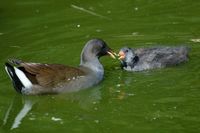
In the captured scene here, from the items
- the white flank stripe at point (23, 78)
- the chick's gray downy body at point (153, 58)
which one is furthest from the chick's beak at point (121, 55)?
the white flank stripe at point (23, 78)

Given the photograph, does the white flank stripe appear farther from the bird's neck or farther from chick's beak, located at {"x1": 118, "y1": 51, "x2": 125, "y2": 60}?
chick's beak, located at {"x1": 118, "y1": 51, "x2": 125, "y2": 60}

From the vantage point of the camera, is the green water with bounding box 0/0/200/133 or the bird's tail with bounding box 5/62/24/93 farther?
the bird's tail with bounding box 5/62/24/93

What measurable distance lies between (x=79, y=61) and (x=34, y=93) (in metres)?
1.82

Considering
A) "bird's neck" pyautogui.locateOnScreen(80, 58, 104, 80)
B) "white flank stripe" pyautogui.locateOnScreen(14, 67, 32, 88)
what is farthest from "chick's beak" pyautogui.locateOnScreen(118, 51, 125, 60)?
"white flank stripe" pyautogui.locateOnScreen(14, 67, 32, 88)

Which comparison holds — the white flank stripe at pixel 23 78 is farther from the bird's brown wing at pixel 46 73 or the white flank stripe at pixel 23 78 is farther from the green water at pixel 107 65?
the green water at pixel 107 65

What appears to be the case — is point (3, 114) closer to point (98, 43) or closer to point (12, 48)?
point (98, 43)

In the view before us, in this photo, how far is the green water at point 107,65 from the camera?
1001 cm

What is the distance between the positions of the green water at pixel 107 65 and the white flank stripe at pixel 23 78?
0.23m

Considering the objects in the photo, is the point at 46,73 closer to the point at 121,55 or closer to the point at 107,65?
the point at 121,55

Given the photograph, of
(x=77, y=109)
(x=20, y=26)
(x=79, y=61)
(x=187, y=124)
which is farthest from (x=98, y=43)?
(x=20, y=26)

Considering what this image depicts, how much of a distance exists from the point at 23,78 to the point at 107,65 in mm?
2201

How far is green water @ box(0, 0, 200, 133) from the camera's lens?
1001cm

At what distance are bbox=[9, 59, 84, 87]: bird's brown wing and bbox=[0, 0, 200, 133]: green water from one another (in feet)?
0.80

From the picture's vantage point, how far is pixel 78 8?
55.8 ft
